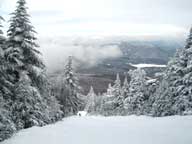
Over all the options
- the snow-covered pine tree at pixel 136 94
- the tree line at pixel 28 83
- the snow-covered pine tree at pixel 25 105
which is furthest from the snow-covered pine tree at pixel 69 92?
the snow-covered pine tree at pixel 25 105

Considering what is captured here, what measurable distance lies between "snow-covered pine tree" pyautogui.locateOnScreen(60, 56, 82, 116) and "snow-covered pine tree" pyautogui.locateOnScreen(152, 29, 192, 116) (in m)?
14.3

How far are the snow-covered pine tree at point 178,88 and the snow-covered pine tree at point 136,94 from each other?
1324 centimetres

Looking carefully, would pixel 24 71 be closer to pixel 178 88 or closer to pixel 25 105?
pixel 25 105

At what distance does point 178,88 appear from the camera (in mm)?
22969

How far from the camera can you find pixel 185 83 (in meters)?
22.8

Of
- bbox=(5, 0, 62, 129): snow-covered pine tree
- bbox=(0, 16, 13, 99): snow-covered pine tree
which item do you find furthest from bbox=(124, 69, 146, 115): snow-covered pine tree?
bbox=(0, 16, 13, 99): snow-covered pine tree

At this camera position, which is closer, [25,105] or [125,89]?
[25,105]

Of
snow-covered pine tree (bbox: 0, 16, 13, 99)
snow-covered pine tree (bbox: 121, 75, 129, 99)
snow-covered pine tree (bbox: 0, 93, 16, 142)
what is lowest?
snow-covered pine tree (bbox: 121, 75, 129, 99)

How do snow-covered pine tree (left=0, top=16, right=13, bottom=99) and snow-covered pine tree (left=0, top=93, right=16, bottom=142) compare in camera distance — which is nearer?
snow-covered pine tree (left=0, top=93, right=16, bottom=142)

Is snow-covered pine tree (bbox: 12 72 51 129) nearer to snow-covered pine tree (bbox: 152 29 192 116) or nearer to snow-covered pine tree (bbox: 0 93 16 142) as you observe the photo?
snow-covered pine tree (bbox: 0 93 16 142)

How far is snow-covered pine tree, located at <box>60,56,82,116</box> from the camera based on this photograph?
122 ft

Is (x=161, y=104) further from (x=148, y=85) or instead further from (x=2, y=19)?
(x=2, y=19)

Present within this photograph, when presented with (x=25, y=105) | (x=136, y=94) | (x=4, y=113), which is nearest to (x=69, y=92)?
→ (x=136, y=94)

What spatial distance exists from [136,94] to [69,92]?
11081mm
